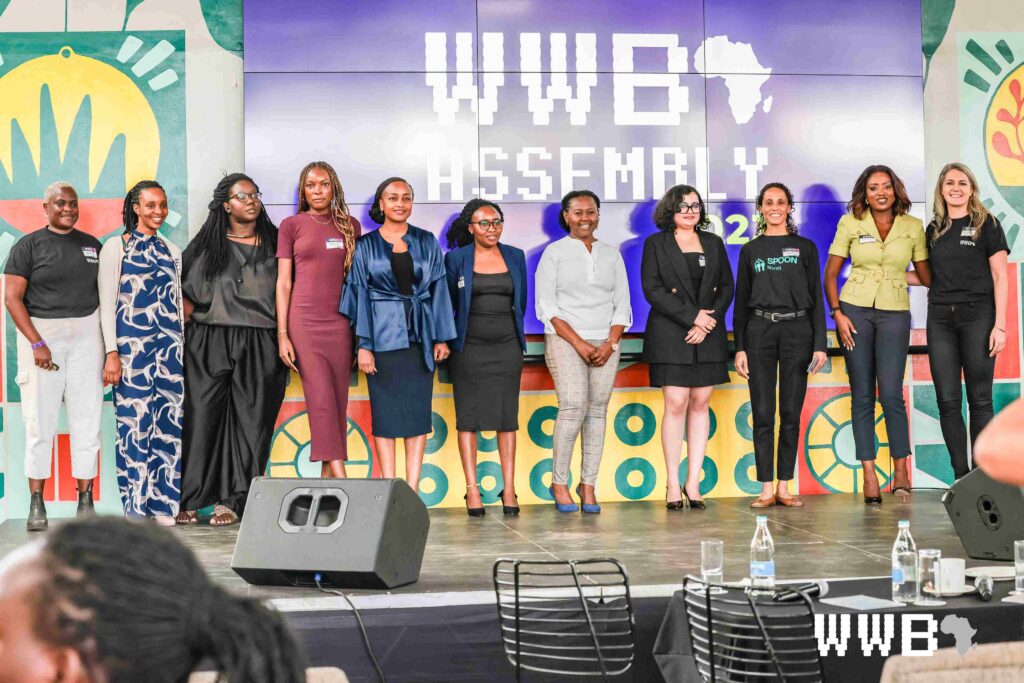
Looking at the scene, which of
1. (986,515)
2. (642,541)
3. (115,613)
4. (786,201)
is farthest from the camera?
(786,201)

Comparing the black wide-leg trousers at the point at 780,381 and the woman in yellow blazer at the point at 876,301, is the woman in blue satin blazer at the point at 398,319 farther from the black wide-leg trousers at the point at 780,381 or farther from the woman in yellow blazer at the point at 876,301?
the woman in yellow blazer at the point at 876,301

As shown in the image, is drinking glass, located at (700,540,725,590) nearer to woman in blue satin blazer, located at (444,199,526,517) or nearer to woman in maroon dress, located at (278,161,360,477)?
woman in blue satin blazer, located at (444,199,526,517)

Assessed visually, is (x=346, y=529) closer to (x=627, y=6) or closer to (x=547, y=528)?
(x=547, y=528)

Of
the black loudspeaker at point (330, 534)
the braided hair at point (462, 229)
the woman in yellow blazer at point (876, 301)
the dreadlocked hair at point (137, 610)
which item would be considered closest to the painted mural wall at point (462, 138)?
the braided hair at point (462, 229)

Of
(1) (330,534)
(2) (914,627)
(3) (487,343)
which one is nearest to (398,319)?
(3) (487,343)

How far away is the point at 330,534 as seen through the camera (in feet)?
12.0

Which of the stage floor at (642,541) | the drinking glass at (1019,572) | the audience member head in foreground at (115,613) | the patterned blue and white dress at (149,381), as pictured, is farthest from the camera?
the patterned blue and white dress at (149,381)

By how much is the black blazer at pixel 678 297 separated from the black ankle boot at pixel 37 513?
3.01 metres

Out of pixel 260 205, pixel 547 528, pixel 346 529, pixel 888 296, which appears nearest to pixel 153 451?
pixel 260 205

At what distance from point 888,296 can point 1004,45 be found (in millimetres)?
1816

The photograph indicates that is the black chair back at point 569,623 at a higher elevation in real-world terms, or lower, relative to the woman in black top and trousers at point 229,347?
lower

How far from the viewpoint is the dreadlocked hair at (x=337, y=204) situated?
227 inches

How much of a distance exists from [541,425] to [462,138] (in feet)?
5.22

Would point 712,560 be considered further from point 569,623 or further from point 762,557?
point 569,623
